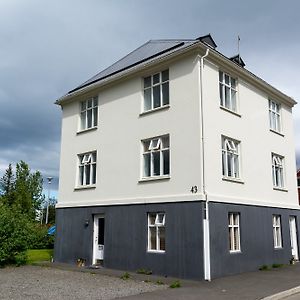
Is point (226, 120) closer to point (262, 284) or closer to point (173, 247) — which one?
point (173, 247)

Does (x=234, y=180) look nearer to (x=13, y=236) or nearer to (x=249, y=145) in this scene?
(x=249, y=145)

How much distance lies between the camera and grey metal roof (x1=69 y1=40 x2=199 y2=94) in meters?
17.7

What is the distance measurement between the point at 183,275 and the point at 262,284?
112 inches

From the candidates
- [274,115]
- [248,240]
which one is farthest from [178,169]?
[274,115]

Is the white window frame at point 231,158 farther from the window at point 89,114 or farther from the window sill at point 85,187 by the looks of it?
the window at point 89,114

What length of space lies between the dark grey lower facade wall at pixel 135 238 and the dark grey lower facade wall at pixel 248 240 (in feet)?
2.38

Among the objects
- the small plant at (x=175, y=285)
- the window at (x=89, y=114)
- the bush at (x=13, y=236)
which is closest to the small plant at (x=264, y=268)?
the small plant at (x=175, y=285)

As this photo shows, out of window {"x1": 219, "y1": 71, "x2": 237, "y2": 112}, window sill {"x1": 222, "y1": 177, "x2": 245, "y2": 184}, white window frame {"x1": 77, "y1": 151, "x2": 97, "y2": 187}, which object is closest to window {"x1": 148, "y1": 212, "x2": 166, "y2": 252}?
window sill {"x1": 222, "y1": 177, "x2": 245, "y2": 184}

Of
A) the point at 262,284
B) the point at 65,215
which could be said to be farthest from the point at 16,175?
the point at 262,284

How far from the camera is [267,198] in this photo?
Result: 1886 cm

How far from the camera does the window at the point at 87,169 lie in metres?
19.7

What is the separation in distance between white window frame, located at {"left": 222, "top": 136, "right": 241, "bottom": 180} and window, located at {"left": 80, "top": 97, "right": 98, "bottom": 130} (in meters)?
6.84

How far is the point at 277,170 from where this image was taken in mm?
20594

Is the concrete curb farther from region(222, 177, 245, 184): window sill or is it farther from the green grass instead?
the green grass
